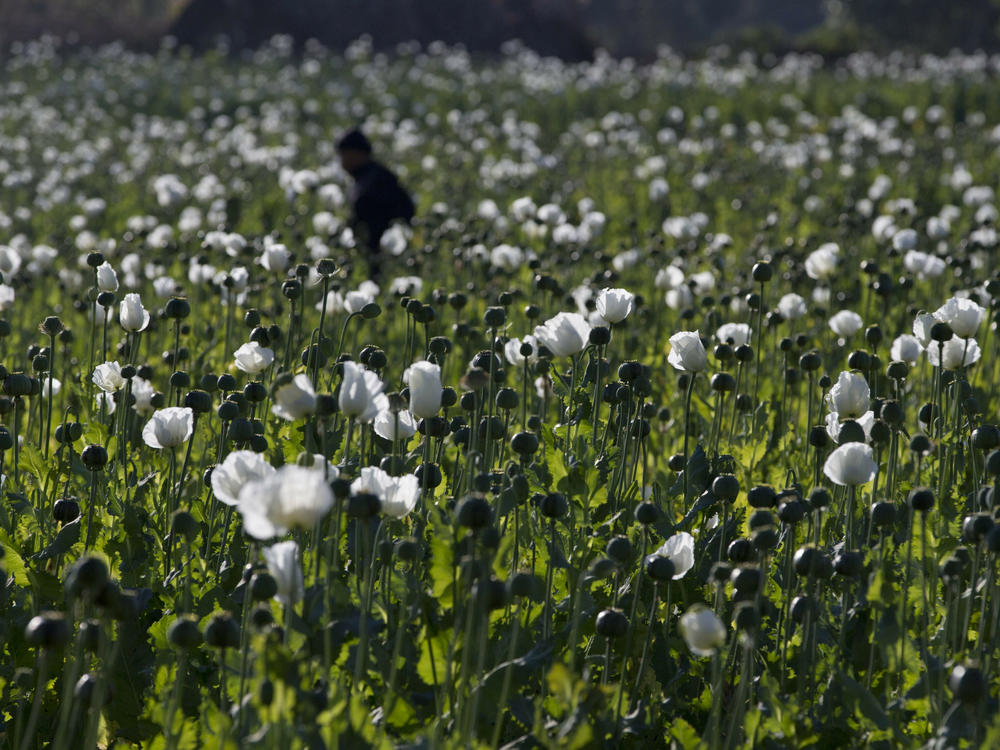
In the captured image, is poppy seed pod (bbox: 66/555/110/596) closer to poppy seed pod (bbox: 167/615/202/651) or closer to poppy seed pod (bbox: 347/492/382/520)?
poppy seed pod (bbox: 167/615/202/651)

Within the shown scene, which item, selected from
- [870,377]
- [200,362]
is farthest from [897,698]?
[200,362]

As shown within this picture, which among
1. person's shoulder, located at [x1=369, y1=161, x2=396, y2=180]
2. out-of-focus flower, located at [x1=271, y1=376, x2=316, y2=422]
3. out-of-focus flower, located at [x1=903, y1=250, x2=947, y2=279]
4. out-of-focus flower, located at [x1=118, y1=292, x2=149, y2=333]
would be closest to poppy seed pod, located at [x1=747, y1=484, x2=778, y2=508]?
out-of-focus flower, located at [x1=271, y1=376, x2=316, y2=422]

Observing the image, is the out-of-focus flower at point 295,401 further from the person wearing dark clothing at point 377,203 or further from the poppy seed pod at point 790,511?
the person wearing dark clothing at point 377,203

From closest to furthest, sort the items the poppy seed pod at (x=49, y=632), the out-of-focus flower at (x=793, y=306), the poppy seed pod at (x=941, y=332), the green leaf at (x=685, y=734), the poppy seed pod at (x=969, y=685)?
the poppy seed pod at (x=49, y=632) → the poppy seed pod at (x=969, y=685) → the green leaf at (x=685, y=734) → the poppy seed pod at (x=941, y=332) → the out-of-focus flower at (x=793, y=306)

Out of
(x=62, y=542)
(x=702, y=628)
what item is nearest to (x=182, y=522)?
(x=62, y=542)

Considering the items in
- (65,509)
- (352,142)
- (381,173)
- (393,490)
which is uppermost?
(352,142)

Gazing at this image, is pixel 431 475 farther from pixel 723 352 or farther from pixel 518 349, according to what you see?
pixel 723 352

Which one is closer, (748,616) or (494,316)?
(748,616)

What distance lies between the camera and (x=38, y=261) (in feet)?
24.4

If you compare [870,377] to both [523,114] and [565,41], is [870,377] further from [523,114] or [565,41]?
[565,41]

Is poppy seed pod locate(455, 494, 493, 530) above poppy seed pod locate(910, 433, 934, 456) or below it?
below

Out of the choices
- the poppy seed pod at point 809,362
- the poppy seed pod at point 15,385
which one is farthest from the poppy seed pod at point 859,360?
the poppy seed pod at point 15,385

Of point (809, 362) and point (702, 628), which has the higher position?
point (809, 362)

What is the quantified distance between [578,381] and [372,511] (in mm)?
2028
